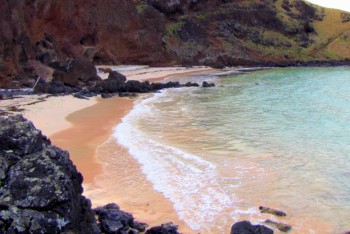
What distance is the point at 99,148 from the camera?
13797 millimetres

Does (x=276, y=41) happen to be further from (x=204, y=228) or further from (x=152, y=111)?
(x=204, y=228)

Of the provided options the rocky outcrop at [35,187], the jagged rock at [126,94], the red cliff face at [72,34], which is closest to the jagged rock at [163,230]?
the rocky outcrop at [35,187]

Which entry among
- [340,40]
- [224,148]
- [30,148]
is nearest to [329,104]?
[224,148]

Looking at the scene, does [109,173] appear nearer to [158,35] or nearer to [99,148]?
[99,148]

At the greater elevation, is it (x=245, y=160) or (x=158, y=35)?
(x=158, y=35)

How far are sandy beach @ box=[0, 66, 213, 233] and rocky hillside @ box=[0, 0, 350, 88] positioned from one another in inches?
295

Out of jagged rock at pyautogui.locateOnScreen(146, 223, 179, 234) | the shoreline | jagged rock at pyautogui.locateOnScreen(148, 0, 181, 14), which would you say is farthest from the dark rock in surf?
jagged rock at pyautogui.locateOnScreen(148, 0, 181, 14)

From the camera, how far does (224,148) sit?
1403cm

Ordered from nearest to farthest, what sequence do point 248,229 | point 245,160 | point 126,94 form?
point 248,229
point 245,160
point 126,94

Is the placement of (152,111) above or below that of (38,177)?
below

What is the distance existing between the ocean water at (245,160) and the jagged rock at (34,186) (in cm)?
296

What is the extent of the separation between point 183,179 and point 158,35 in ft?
182

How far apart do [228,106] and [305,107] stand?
4.28 m

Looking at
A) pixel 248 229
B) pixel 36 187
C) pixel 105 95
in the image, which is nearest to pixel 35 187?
pixel 36 187
